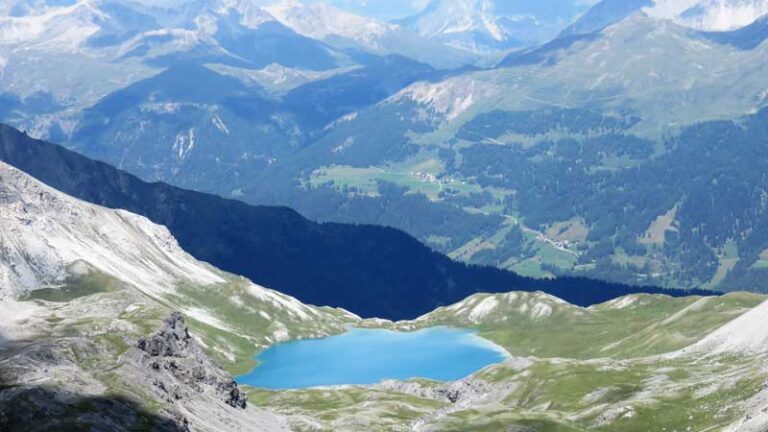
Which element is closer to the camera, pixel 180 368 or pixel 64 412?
pixel 64 412

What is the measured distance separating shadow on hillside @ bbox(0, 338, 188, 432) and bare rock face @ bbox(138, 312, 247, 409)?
18.3 meters

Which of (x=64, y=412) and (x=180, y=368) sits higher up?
(x=180, y=368)

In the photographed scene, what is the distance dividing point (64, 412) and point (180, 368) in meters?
48.2

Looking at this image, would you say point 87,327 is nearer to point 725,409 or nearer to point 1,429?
point 1,429

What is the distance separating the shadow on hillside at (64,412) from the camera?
12706 centimetres

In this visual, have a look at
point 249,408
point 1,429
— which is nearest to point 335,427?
point 249,408

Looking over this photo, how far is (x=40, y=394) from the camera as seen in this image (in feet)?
439

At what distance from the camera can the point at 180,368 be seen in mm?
179875

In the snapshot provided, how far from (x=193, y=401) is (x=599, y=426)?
221ft

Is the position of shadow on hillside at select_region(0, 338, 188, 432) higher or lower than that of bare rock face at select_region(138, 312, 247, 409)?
lower

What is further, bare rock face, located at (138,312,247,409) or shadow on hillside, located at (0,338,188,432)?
bare rock face, located at (138,312,247,409)

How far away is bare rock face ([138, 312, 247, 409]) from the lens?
167 m

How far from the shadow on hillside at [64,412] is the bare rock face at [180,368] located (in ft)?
60.0

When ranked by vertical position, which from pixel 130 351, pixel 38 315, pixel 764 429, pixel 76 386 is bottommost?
pixel 764 429
